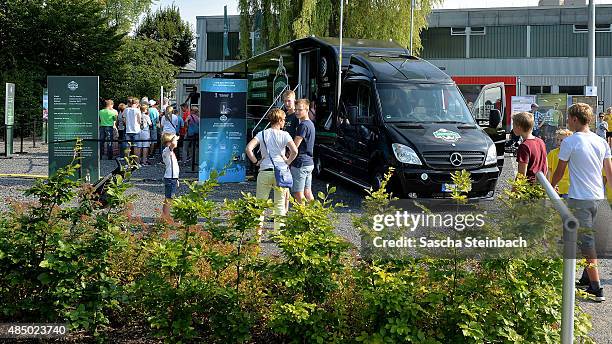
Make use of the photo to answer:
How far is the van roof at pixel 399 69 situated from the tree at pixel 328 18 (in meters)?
13.7

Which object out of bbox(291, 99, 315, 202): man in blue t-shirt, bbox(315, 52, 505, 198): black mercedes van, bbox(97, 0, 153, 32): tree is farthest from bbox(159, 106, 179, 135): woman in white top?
bbox(97, 0, 153, 32): tree

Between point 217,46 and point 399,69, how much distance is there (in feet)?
128

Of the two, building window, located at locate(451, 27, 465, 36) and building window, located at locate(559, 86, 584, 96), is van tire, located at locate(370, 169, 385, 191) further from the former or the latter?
building window, located at locate(451, 27, 465, 36)

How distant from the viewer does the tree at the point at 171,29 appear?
66.9m

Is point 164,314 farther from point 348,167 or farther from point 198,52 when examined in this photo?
point 198,52

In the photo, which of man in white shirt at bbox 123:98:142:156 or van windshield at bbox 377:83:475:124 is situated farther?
man in white shirt at bbox 123:98:142:156

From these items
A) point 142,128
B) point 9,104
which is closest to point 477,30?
point 142,128

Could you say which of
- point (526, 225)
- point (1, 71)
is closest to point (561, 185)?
point (526, 225)

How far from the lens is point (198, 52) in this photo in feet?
172

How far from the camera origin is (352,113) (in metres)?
14.4

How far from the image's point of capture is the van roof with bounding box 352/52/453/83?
46.4 feet

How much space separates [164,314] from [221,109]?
11504 mm

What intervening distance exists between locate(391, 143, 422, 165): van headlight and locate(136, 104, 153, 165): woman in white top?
9.94 m

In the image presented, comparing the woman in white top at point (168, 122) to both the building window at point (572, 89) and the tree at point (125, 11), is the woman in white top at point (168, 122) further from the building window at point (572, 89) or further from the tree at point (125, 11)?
the tree at point (125, 11)
